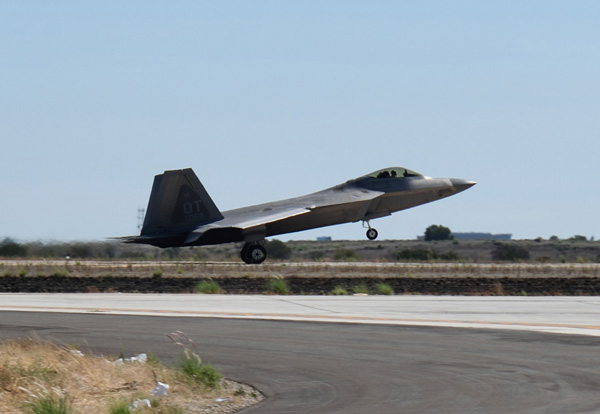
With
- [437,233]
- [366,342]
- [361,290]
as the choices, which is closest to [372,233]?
[361,290]

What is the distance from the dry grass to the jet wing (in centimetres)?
2632

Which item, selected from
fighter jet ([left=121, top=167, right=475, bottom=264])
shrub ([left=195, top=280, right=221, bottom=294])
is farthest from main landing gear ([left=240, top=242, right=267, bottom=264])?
shrub ([left=195, top=280, right=221, bottom=294])

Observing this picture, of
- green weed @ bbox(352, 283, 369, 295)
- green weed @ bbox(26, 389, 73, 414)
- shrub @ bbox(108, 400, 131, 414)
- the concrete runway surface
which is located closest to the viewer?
green weed @ bbox(26, 389, 73, 414)

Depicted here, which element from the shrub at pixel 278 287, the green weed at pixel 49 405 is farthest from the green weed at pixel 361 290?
the green weed at pixel 49 405

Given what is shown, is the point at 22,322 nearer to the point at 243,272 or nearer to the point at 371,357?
the point at 371,357

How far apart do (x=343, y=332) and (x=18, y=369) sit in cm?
737

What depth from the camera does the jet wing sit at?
39.0m

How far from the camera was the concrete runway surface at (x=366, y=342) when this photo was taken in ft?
34.9

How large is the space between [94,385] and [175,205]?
28.8 meters

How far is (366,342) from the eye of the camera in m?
15.7

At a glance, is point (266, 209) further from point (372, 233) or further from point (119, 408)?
point (119, 408)

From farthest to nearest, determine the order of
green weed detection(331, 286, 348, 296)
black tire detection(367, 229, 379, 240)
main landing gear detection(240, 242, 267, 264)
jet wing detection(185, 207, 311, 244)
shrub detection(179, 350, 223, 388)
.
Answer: main landing gear detection(240, 242, 267, 264) < black tire detection(367, 229, 379, 240) < jet wing detection(185, 207, 311, 244) < green weed detection(331, 286, 348, 296) < shrub detection(179, 350, 223, 388)

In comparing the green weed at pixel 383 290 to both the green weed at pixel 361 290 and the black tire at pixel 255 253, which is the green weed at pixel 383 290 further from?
the black tire at pixel 255 253

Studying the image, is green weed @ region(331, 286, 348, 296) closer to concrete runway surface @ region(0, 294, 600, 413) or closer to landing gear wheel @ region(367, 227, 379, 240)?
concrete runway surface @ region(0, 294, 600, 413)
